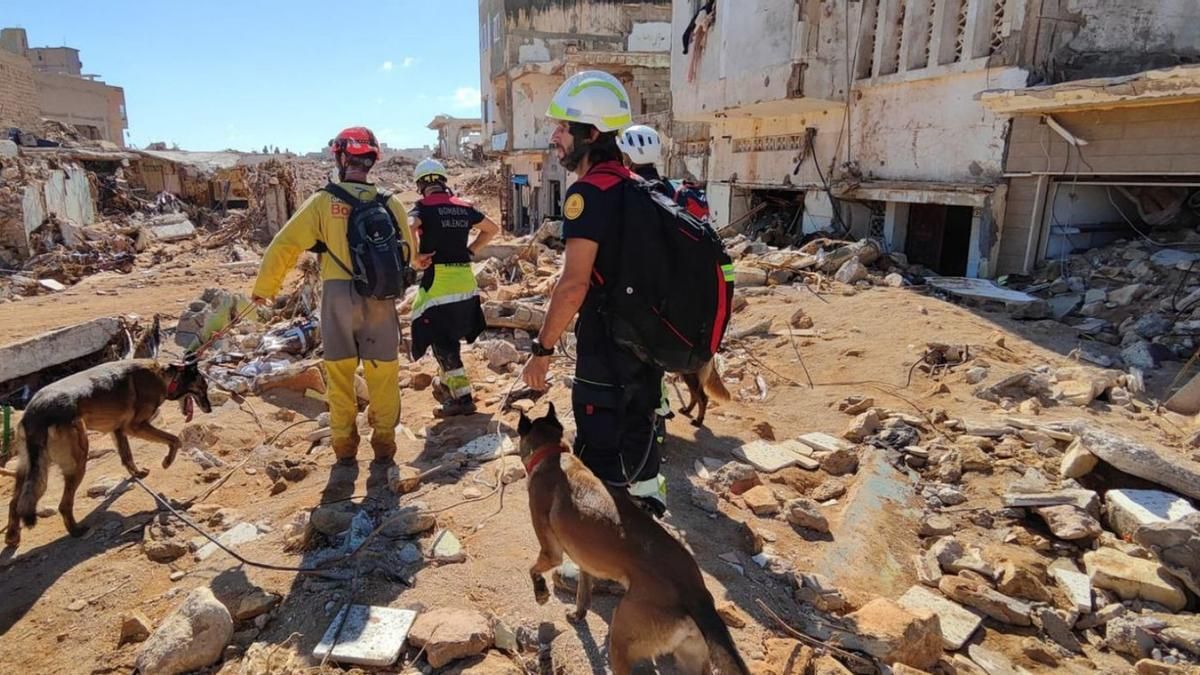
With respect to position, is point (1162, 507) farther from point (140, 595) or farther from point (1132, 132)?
point (1132, 132)

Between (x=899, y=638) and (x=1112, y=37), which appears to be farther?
(x=1112, y=37)

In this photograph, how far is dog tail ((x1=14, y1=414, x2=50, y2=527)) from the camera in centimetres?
348

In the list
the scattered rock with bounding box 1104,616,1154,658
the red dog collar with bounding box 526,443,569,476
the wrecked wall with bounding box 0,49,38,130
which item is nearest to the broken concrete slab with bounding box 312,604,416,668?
the red dog collar with bounding box 526,443,569,476

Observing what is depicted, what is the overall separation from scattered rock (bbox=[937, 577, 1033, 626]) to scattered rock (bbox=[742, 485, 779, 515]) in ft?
3.09

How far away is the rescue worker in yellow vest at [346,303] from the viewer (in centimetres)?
378

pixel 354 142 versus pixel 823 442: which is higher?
pixel 354 142

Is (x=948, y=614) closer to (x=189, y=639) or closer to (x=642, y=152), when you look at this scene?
(x=189, y=639)

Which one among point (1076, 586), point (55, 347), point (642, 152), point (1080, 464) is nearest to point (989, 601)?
point (1076, 586)

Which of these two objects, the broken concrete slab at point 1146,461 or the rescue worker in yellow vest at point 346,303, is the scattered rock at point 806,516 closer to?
the broken concrete slab at point 1146,461

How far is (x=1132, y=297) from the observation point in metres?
7.45

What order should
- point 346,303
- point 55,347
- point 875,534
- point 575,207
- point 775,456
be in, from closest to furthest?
point 575,207, point 875,534, point 346,303, point 775,456, point 55,347

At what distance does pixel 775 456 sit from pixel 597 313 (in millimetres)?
2403

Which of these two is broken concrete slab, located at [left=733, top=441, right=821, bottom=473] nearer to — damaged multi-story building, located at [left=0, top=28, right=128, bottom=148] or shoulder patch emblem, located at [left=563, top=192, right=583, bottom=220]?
shoulder patch emblem, located at [left=563, top=192, right=583, bottom=220]

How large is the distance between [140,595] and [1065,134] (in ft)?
33.0
